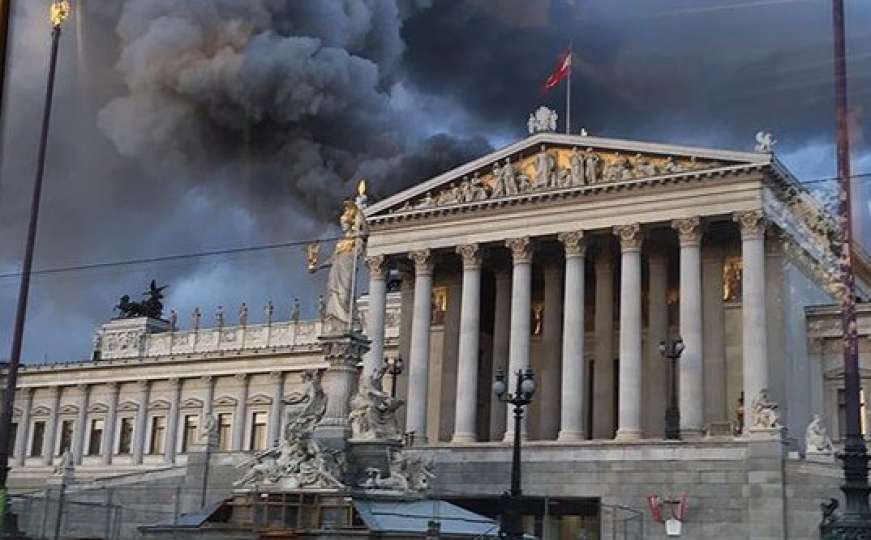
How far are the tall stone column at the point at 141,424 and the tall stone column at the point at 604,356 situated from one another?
121 feet

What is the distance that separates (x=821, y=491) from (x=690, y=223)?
13143 millimetres

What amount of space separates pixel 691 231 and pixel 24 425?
180 feet

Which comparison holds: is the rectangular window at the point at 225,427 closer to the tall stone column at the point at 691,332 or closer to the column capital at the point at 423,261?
the column capital at the point at 423,261

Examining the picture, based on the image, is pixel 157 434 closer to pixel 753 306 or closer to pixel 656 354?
pixel 656 354

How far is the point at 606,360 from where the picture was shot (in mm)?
49094

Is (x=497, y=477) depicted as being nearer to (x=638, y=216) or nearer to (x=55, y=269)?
(x=638, y=216)

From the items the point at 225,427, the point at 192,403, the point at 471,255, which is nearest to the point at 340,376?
the point at 471,255

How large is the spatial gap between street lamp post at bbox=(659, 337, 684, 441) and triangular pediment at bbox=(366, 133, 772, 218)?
7.59m

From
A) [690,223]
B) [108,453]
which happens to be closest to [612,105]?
[690,223]

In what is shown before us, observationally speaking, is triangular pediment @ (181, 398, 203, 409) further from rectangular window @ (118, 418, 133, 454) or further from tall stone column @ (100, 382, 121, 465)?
tall stone column @ (100, 382, 121, 465)

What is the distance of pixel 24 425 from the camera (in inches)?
3118

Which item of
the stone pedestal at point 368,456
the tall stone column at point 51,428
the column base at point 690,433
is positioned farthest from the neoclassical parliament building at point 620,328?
the tall stone column at point 51,428

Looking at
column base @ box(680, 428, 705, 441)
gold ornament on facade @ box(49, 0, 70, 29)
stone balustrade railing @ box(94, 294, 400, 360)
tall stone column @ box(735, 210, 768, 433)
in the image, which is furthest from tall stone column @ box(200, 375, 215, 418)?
gold ornament on facade @ box(49, 0, 70, 29)

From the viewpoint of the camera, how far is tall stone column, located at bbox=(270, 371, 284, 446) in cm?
6838
